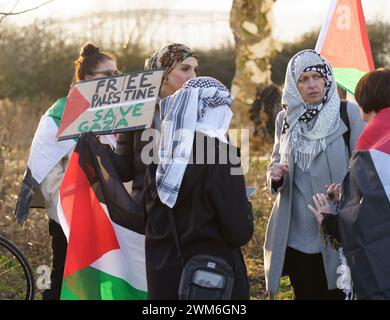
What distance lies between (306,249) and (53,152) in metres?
1.71

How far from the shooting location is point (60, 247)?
18.5 ft

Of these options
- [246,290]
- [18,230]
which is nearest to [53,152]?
[246,290]

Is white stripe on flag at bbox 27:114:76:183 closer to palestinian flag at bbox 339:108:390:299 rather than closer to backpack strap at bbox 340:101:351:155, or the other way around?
backpack strap at bbox 340:101:351:155

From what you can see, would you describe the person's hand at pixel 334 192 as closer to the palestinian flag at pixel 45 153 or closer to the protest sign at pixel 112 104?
the protest sign at pixel 112 104

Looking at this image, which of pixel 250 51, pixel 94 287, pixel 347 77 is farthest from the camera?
pixel 250 51

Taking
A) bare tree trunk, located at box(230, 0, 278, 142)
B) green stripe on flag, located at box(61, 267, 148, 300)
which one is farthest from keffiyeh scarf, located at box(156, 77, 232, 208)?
bare tree trunk, located at box(230, 0, 278, 142)

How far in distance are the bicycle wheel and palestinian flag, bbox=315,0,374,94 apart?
8.00 feet

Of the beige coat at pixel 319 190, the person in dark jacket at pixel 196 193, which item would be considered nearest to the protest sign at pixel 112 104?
the person in dark jacket at pixel 196 193

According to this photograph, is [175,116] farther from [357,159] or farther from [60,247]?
[60,247]

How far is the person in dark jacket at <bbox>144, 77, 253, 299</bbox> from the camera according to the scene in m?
3.99

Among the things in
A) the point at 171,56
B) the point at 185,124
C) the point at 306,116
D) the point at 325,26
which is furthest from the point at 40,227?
the point at 185,124

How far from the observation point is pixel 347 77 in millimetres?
6000

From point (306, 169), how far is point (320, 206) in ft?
1.16

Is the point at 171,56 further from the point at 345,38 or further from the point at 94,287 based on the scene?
the point at 345,38
